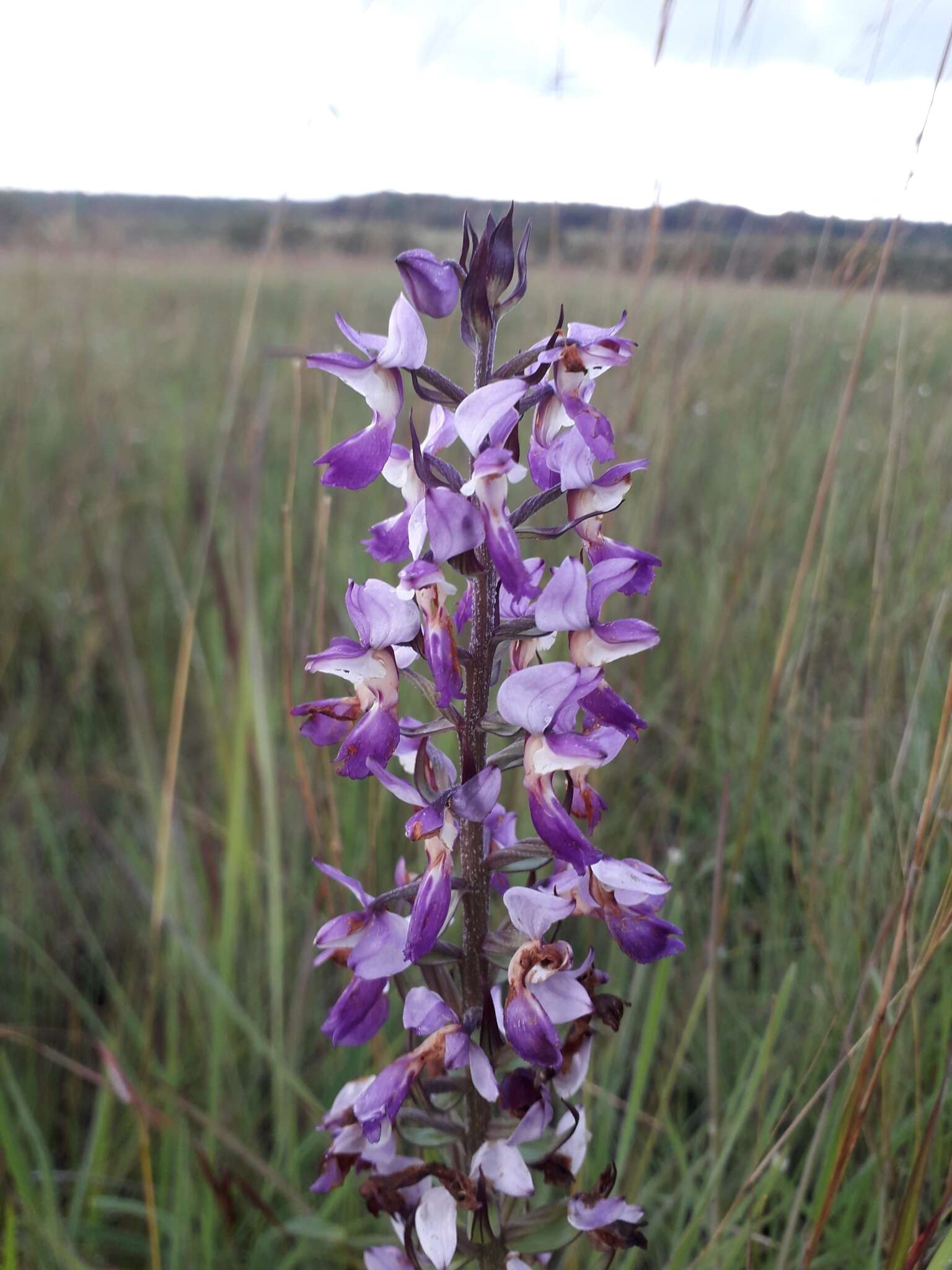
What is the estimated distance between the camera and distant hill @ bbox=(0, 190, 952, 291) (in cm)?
216

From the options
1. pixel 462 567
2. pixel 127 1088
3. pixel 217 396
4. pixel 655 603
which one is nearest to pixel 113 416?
pixel 217 396

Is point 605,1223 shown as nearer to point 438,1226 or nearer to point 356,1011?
point 438,1226

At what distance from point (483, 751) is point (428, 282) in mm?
506

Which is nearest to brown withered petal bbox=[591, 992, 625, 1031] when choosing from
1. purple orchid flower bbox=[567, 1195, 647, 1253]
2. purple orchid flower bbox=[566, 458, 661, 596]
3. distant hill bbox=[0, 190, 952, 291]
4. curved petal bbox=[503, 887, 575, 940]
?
curved petal bbox=[503, 887, 575, 940]

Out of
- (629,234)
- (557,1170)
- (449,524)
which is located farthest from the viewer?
(629,234)

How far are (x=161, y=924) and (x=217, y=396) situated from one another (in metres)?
3.81

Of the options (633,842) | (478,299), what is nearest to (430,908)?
(478,299)

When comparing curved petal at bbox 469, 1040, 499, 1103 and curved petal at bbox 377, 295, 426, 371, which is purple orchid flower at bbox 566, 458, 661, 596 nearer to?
curved petal at bbox 377, 295, 426, 371

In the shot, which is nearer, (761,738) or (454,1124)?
(454,1124)

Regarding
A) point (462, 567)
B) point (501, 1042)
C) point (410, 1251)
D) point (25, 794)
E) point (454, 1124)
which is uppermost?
point (462, 567)

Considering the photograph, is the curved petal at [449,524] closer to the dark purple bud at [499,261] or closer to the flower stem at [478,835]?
the flower stem at [478,835]

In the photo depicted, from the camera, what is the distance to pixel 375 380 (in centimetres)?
109

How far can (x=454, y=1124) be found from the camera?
1.16 m

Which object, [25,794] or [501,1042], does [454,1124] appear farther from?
[25,794]
